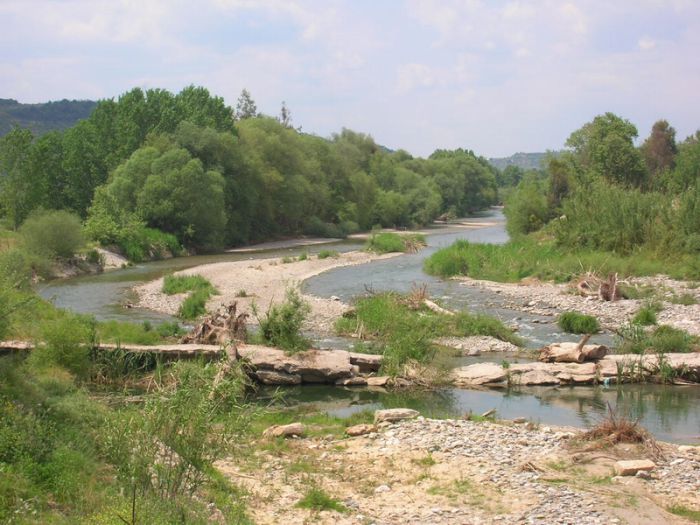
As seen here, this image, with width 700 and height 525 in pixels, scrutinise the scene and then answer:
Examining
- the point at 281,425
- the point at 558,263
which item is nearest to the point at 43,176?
the point at 558,263

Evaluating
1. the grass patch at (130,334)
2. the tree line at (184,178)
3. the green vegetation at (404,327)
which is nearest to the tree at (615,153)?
the tree line at (184,178)

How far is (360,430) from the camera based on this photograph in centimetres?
1602

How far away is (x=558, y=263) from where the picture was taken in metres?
42.3

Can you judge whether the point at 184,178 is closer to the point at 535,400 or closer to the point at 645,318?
the point at 645,318

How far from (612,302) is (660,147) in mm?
66854

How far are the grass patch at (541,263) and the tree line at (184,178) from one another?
23762mm

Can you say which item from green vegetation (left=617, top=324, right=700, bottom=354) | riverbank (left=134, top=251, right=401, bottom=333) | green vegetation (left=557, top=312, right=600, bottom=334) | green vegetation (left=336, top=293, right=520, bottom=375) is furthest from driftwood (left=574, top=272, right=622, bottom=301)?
riverbank (left=134, top=251, right=401, bottom=333)

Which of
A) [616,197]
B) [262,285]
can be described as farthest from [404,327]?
[616,197]

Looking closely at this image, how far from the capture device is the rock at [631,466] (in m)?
13.4

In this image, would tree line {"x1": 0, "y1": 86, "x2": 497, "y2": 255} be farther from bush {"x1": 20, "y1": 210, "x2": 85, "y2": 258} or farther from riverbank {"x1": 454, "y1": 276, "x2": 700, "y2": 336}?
riverbank {"x1": 454, "y1": 276, "x2": 700, "y2": 336}

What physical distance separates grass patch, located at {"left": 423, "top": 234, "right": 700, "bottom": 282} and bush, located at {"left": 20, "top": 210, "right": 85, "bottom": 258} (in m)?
22.4

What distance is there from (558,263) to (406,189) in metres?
69.7

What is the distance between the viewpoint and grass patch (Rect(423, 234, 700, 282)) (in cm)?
3881

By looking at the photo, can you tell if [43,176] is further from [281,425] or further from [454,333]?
[281,425]
